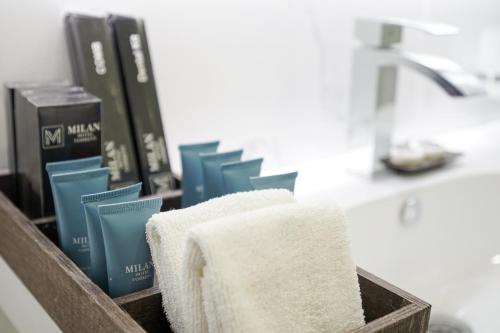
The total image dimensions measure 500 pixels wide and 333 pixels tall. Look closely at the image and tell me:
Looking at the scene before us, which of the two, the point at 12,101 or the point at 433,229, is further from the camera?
the point at 433,229

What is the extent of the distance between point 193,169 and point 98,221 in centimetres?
15

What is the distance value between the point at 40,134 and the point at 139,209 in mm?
154

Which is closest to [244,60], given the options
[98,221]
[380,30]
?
[380,30]

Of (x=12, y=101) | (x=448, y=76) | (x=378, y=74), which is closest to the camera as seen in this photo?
(x=12, y=101)

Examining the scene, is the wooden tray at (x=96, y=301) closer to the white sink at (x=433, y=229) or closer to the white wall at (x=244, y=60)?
the white wall at (x=244, y=60)

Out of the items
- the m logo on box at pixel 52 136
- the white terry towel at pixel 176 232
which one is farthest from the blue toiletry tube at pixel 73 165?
the white terry towel at pixel 176 232

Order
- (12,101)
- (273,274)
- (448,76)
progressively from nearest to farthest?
(273,274), (12,101), (448,76)

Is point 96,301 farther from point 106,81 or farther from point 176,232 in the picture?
point 106,81

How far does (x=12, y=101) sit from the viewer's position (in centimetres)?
56

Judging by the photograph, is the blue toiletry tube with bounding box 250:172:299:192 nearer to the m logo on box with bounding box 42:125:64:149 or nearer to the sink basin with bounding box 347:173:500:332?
the m logo on box with bounding box 42:125:64:149

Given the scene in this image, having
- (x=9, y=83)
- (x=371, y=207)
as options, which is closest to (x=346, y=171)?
(x=371, y=207)

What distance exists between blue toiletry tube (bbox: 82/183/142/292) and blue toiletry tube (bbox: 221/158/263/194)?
0.26ft

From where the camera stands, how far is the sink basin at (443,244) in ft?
2.41

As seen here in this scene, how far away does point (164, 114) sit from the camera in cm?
72
